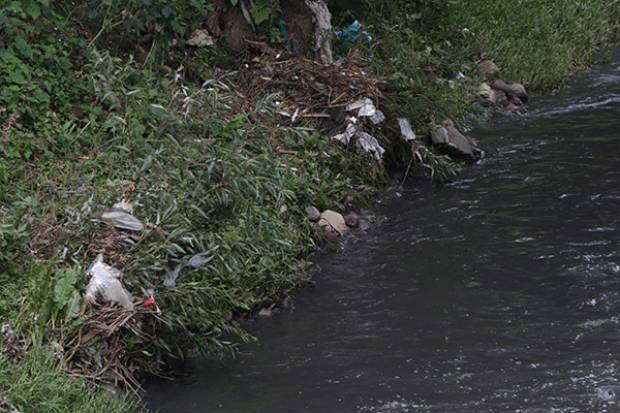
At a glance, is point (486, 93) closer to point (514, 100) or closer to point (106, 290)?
point (514, 100)

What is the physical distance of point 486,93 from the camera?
452 inches

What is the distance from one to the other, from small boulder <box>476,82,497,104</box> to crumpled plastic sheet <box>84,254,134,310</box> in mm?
6427

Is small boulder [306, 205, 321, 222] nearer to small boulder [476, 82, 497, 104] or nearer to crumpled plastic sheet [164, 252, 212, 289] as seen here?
crumpled plastic sheet [164, 252, 212, 289]

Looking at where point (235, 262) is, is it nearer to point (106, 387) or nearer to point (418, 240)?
point (106, 387)

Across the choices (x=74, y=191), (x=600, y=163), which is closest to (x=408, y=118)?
(x=600, y=163)

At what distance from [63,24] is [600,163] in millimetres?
4439

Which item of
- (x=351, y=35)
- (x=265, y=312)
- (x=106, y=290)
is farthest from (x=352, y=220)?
(x=106, y=290)

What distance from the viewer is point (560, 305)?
655 centimetres

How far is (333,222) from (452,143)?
1.84 m

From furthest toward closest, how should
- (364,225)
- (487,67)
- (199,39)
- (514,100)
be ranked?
1. (487,67)
2. (514,100)
3. (199,39)
4. (364,225)

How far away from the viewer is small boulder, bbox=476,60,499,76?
12.0m

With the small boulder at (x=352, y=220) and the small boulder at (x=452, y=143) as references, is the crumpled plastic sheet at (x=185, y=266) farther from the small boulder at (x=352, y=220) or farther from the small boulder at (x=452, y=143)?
the small boulder at (x=452, y=143)

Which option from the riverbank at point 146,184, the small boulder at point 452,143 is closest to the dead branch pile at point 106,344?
the riverbank at point 146,184

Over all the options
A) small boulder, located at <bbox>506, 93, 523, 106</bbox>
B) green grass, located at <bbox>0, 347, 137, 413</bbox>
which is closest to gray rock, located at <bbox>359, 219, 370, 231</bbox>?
green grass, located at <bbox>0, 347, 137, 413</bbox>
